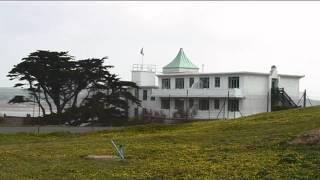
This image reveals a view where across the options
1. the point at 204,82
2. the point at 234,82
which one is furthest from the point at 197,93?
the point at 234,82

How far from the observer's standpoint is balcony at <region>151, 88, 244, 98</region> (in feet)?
183

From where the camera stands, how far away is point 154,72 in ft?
226

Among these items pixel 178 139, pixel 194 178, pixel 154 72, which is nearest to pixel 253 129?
pixel 178 139

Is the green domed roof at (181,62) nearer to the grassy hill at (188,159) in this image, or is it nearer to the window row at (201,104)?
the window row at (201,104)

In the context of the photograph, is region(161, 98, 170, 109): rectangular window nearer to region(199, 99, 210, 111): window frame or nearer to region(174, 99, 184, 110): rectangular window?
region(174, 99, 184, 110): rectangular window

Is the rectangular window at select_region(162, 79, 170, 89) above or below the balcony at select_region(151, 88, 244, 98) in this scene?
above

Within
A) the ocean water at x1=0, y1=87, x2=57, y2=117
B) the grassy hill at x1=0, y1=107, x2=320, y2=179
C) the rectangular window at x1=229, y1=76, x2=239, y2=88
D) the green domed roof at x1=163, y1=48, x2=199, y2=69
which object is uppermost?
the green domed roof at x1=163, y1=48, x2=199, y2=69

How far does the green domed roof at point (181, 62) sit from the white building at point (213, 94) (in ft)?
0.56

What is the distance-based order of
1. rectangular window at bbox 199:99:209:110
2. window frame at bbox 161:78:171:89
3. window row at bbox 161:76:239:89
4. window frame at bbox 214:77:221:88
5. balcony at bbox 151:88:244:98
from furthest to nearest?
1. window frame at bbox 161:78:171:89
2. rectangular window at bbox 199:99:209:110
3. window frame at bbox 214:77:221:88
4. window row at bbox 161:76:239:89
5. balcony at bbox 151:88:244:98

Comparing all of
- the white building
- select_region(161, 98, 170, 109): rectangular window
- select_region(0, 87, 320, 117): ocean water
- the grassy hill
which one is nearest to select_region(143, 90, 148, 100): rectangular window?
the white building

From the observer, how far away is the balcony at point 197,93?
5575 cm

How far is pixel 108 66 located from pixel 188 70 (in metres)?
12.5

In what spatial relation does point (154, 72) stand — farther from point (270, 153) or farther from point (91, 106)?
point (270, 153)

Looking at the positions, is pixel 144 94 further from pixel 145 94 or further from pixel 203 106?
pixel 203 106
